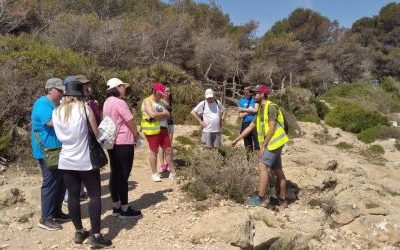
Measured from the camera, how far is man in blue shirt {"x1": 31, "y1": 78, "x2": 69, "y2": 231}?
203 inches

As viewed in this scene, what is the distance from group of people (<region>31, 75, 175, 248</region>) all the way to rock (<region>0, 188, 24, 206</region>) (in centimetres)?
99

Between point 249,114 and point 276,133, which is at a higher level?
point 249,114

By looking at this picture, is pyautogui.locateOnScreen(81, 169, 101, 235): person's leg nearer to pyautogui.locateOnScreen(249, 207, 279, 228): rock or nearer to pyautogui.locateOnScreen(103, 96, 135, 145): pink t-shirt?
pyautogui.locateOnScreen(103, 96, 135, 145): pink t-shirt

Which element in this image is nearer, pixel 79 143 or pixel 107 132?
pixel 79 143

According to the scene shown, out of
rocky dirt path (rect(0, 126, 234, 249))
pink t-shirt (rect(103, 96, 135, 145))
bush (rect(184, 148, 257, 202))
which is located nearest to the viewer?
rocky dirt path (rect(0, 126, 234, 249))

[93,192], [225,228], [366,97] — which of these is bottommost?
[225,228]

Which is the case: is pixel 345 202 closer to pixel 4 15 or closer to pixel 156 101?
pixel 156 101

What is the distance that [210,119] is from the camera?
7543 millimetres

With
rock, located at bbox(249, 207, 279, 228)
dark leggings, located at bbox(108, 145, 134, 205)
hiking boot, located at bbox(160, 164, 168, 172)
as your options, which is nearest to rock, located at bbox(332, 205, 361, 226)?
rock, located at bbox(249, 207, 279, 228)

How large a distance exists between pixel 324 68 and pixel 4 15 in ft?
72.1

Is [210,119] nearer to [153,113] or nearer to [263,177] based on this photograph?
[153,113]

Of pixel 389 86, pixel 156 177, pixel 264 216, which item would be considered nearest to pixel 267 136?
pixel 264 216

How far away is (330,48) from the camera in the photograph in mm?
36125

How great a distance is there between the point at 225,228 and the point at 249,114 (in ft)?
8.23
